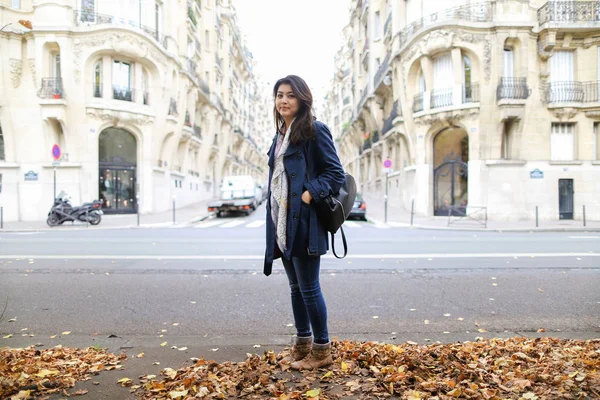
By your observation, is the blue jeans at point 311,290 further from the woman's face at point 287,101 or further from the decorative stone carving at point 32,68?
the decorative stone carving at point 32,68

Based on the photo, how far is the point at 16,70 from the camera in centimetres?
2242

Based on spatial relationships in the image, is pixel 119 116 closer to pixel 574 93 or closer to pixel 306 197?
pixel 306 197

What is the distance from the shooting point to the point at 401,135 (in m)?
26.4

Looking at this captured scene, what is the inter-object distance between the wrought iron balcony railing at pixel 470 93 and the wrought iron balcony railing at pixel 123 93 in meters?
19.4

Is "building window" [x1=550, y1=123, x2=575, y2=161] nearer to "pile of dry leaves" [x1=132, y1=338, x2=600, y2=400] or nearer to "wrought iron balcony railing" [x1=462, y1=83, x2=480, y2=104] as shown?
"wrought iron balcony railing" [x1=462, y1=83, x2=480, y2=104]

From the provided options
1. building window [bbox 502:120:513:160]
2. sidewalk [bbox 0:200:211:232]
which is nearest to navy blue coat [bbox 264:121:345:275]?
sidewalk [bbox 0:200:211:232]

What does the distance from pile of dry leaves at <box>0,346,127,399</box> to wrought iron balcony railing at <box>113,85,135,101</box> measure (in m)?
23.7

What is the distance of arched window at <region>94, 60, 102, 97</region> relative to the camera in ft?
77.2

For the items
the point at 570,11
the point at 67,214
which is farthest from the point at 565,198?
the point at 67,214

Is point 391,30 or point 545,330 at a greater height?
point 391,30

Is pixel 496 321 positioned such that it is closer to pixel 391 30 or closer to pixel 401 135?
pixel 401 135

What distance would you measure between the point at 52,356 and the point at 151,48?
25.1 m

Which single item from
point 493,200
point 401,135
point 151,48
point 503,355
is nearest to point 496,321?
point 503,355

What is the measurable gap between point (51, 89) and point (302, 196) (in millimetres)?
24746
